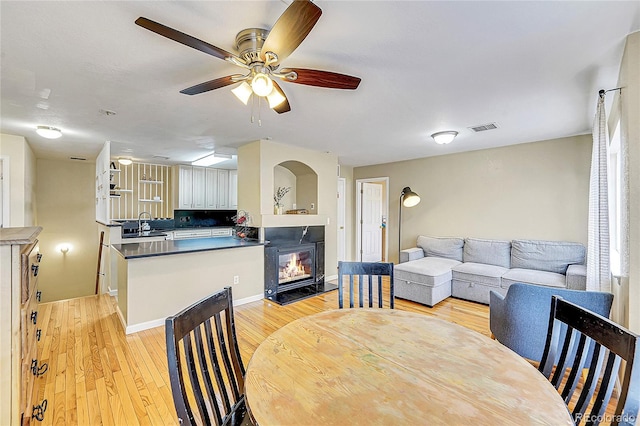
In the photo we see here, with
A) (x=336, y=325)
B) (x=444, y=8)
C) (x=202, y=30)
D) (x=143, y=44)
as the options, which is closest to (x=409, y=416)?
(x=336, y=325)

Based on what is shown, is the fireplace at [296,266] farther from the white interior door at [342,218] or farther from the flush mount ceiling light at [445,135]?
the flush mount ceiling light at [445,135]

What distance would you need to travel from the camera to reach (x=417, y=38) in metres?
1.67

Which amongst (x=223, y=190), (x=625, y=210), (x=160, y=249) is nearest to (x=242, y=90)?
(x=160, y=249)

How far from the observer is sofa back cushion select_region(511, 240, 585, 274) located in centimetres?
373

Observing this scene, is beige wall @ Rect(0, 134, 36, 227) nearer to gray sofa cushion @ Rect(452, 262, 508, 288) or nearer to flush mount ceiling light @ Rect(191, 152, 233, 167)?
flush mount ceiling light @ Rect(191, 152, 233, 167)

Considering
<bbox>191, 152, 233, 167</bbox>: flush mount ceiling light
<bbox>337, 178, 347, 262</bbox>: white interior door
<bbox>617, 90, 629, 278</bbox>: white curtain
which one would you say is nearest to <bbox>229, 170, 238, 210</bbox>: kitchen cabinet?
<bbox>191, 152, 233, 167</bbox>: flush mount ceiling light

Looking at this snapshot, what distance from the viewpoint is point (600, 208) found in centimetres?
228

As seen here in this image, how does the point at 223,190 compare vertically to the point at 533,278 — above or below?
above

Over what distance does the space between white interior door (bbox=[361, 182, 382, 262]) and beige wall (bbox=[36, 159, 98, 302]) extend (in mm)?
6036

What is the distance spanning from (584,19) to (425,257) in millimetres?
3934

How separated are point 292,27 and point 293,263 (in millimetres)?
3850

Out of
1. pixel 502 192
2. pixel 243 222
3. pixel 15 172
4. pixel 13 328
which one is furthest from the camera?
pixel 502 192

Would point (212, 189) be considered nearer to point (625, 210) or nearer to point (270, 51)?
point (270, 51)

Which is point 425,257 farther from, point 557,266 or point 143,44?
point 143,44
